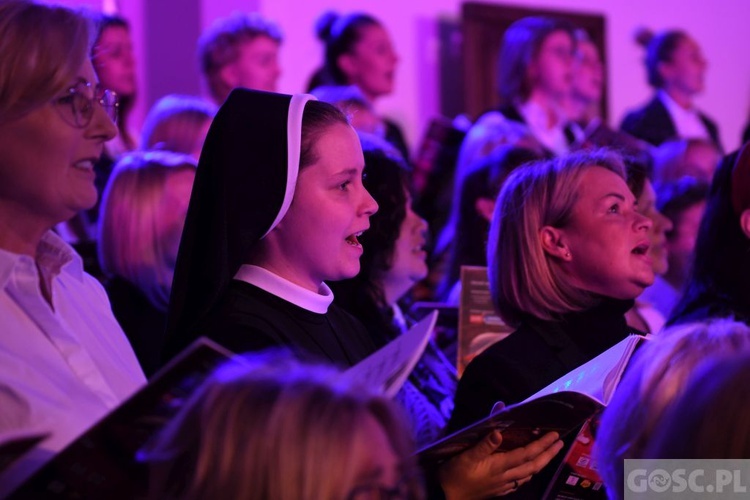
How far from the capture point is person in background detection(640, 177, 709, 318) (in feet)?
16.8

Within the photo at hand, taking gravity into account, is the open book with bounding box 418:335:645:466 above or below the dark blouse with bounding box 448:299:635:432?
above

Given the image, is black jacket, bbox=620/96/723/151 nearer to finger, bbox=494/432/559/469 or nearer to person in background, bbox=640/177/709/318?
person in background, bbox=640/177/709/318

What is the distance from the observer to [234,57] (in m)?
5.67

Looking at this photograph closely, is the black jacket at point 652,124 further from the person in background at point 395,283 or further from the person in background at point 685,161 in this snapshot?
the person in background at point 395,283

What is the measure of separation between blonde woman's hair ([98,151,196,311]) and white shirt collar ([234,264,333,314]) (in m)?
1.30

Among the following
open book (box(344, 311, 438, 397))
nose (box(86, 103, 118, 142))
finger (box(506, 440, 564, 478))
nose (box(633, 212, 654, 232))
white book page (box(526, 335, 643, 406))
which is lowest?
finger (box(506, 440, 564, 478))

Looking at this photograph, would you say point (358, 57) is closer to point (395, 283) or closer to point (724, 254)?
point (395, 283)

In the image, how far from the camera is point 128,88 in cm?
561

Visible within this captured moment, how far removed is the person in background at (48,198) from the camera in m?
2.05

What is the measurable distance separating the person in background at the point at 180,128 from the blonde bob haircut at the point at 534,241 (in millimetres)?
1790

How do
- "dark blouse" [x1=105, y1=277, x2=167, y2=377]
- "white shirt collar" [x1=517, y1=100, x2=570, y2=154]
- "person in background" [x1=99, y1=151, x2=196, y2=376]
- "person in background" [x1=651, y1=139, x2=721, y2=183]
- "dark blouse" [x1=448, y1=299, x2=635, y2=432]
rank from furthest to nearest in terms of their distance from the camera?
"white shirt collar" [x1=517, y1=100, x2=570, y2=154] → "person in background" [x1=651, y1=139, x2=721, y2=183] → "person in background" [x1=99, y1=151, x2=196, y2=376] → "dark blouse" [x1=105, y1=277, x2=167, y2=377] → "dark blouse" [x1=448, y1=299, x2=635, y2=432]

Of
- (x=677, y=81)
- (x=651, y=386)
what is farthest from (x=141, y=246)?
(x=677, y=81)

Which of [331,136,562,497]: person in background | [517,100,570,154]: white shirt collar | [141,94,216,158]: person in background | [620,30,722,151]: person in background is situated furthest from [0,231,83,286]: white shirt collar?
[620,30,722,151]: person in background

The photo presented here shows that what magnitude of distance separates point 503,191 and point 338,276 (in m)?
0.97
